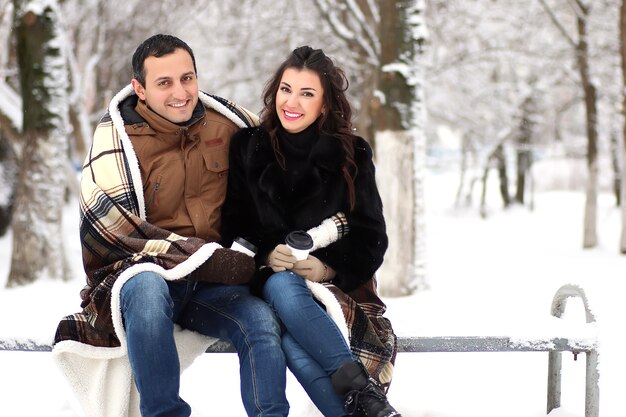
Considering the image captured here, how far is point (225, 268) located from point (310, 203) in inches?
20.3

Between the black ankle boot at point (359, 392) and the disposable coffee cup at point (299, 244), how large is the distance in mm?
501

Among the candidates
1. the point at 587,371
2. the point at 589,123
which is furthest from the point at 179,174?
the point at 589,123

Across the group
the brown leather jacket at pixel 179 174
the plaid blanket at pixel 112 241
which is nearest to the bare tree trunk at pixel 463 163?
the brown leather jacket at pixel 179 174

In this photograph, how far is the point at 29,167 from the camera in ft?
29.8

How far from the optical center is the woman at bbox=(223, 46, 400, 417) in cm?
331

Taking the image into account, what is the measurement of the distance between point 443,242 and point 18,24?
919 cm

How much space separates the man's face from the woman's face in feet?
1.32

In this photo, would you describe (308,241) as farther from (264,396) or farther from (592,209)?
(592,209)

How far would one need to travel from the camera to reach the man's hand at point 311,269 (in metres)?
3.30

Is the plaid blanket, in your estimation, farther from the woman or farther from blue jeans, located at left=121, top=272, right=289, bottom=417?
the woman

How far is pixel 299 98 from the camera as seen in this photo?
11.4 ft

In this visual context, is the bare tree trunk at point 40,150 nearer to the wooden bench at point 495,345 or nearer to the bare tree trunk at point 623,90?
the wooden bench at point 495,345

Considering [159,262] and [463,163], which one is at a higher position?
[463,163]

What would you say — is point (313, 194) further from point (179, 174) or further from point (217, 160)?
point (179, 174)
